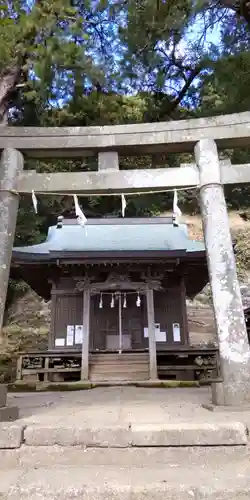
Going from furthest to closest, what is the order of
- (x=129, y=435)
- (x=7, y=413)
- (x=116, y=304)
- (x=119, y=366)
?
(x=116, y=304), (x=119, y=366), (x=7, y=413), (x=129, y=435)

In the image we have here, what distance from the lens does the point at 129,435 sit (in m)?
2.78

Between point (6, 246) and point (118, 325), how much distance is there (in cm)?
720

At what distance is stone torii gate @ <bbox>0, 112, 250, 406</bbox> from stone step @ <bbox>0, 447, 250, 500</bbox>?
2468mm

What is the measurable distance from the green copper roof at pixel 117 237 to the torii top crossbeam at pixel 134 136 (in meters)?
5.29

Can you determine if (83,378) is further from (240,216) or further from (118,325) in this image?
(240,216)

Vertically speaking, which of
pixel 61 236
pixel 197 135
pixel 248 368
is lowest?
pixel 248 368

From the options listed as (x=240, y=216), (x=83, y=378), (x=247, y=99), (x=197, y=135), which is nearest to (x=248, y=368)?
(x=197, y=135)

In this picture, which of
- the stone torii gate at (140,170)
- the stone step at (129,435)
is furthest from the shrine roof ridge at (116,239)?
the stone step at (129,435)

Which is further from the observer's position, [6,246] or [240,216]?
[240,216]

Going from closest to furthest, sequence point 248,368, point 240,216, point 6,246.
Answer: point 248,368
point 6,246
point 240,216

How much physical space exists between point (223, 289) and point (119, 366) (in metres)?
6.13

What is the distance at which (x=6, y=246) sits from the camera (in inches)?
180

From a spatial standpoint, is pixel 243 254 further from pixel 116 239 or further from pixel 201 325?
pixel 116 239

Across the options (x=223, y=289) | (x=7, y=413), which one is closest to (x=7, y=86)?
(x=223, y=289)
